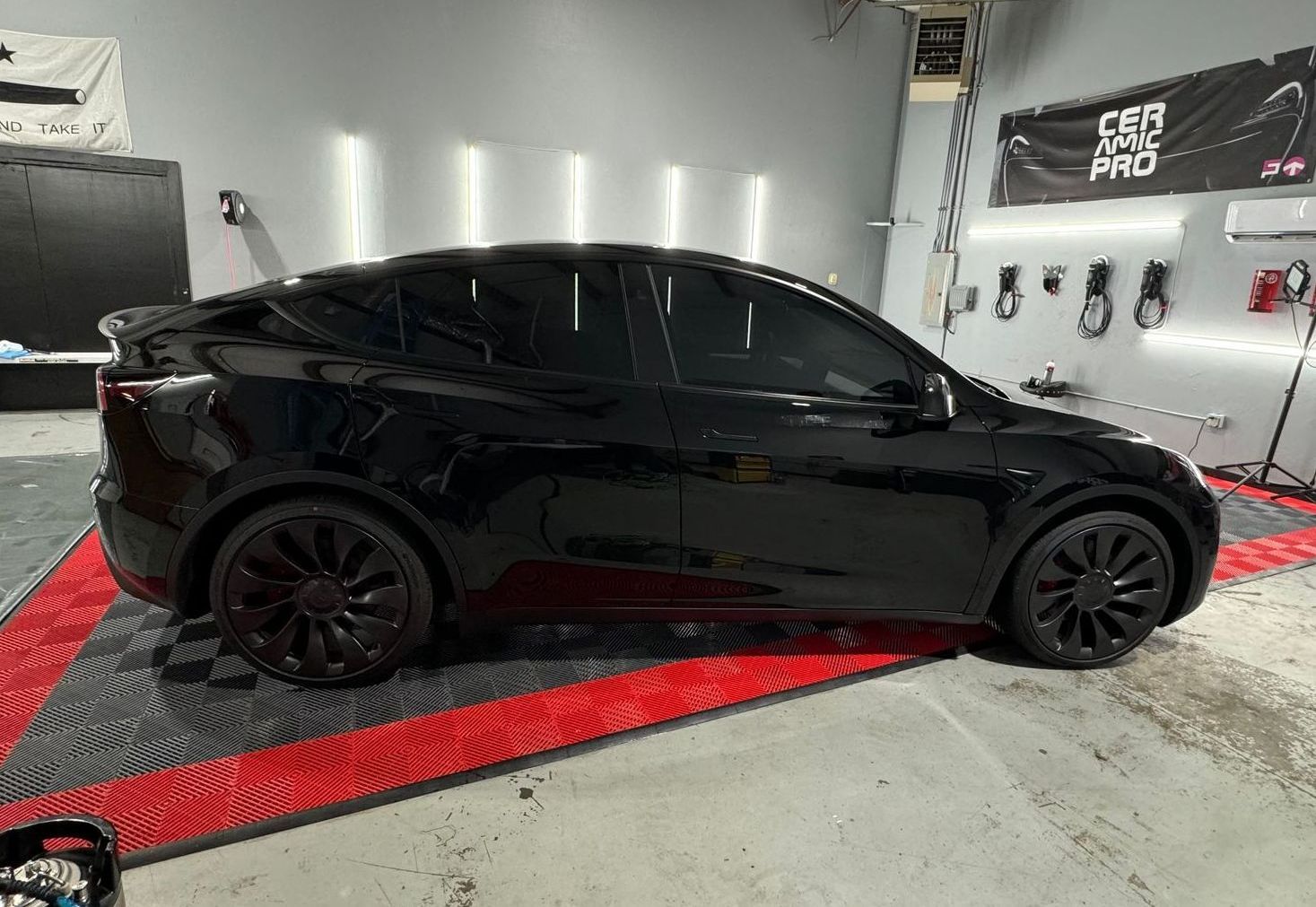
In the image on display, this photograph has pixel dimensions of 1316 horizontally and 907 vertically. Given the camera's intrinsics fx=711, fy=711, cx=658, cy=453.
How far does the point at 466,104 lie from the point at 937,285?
4.90 m

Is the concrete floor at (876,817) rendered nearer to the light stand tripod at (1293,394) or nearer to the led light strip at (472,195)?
the light stand tripod at (1293,394)

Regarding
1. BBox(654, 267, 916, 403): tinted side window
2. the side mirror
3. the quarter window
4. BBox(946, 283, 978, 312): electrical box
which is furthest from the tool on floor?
BBox(946, 283, 978, 312): electrical box

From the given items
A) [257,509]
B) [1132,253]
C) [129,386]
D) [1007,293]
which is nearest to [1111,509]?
[257,509]

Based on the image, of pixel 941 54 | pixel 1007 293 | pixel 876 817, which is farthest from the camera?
pixel 941 54

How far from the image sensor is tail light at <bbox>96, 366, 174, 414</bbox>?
1.82 meters

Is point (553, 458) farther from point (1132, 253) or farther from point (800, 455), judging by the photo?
point (1132, 253)

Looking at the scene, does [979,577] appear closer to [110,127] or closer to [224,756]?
[224,756]

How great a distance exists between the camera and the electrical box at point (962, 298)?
7066 mm

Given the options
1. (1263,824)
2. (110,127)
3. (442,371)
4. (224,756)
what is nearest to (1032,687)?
(1263,824)

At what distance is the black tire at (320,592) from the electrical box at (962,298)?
6.59 meters

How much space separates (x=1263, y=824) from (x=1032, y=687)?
2.03 feet

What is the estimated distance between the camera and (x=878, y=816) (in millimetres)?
1678

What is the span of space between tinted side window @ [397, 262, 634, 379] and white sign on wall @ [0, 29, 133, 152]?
5.28m

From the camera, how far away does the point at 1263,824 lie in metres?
1.72
